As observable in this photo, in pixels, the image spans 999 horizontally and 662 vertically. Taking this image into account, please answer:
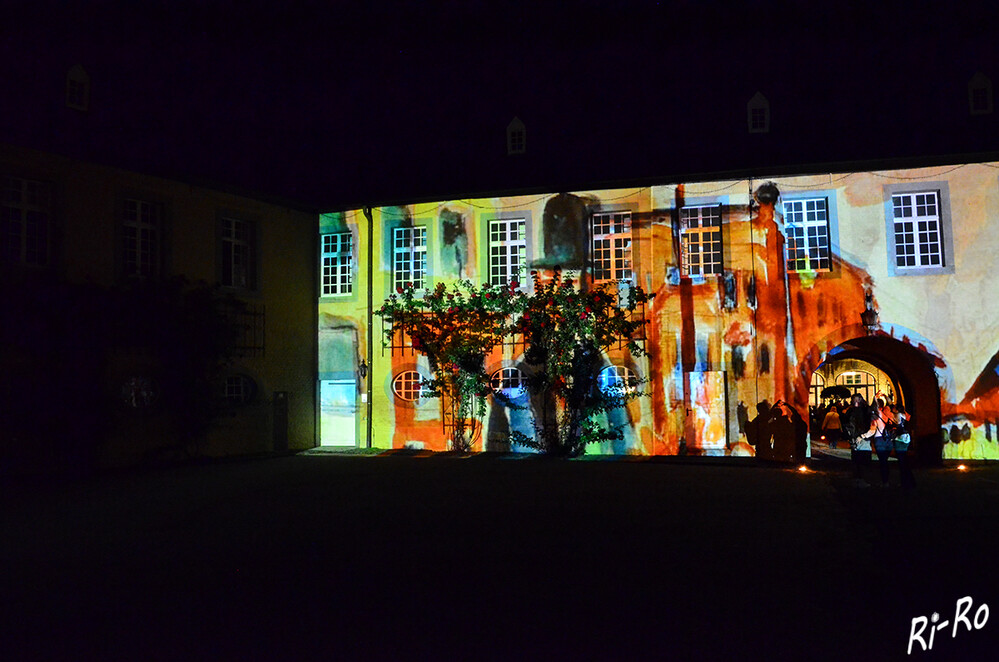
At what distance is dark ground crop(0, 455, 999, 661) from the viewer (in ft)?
19.3

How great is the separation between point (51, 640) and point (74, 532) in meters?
5.64

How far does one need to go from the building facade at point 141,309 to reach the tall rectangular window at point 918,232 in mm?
15949

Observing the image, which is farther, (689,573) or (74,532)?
(74,532)

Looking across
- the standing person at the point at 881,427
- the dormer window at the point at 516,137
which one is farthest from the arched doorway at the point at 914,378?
the dormer window at the point at 516,137

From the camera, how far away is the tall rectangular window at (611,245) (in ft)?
76.3

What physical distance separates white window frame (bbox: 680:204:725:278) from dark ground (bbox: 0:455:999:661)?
8.56 meters

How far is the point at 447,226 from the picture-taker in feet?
80.9

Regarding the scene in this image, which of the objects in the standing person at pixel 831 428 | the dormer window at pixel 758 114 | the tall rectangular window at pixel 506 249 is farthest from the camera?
the standing person at pixel 831 428

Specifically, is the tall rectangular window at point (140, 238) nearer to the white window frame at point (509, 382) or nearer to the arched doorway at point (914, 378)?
the white window frame at point (509, 382)

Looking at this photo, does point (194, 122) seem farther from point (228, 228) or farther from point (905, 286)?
point (905, 286)

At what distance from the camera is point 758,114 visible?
23953 mm

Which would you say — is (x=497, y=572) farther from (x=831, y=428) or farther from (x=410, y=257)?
(x=831, y=428)

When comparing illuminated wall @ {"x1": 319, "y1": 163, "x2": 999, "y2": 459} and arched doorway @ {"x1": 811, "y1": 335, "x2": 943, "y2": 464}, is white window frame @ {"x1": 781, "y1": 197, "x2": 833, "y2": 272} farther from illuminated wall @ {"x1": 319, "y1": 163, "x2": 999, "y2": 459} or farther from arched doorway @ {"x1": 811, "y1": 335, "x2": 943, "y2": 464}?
arched doorway @ {"x1": 811, "y1": 335, "x2": 943, "y2": 464}

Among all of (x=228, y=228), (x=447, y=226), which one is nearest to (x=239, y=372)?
(x=228, y=228)
